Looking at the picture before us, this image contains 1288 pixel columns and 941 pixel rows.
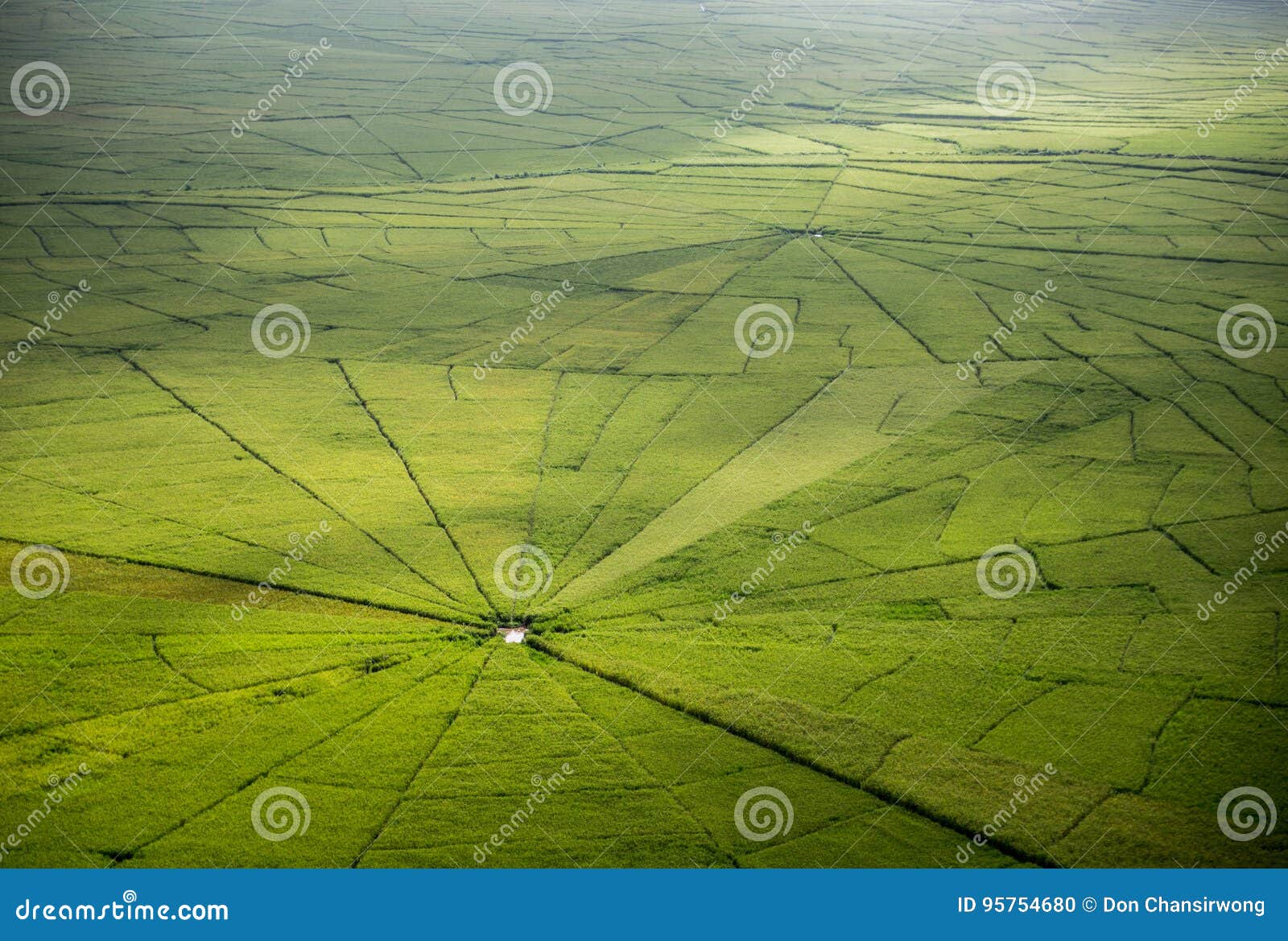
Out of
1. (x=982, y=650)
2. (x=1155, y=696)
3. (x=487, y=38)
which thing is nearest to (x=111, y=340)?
(x=982, y=650)

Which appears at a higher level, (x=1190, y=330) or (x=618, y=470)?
(x=1190, y=330)

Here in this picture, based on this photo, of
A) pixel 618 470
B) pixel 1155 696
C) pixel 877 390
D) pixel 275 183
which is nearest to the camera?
pixel 1155 696

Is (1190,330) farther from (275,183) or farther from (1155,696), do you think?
(275,183)

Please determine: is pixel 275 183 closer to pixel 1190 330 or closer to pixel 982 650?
pixel 1190 330

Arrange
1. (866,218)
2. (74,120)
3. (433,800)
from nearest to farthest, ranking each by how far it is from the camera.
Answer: (433,800), (866,218), (74,120)

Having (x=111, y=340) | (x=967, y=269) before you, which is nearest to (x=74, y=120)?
(x=111, y=340)

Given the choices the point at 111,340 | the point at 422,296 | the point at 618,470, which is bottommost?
the point at 618,470

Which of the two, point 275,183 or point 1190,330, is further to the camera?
point 275,183
